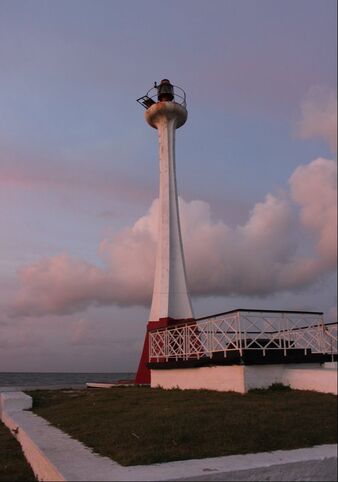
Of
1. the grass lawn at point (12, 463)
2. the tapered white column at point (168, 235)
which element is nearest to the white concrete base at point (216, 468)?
the grass lawn at point (12, 463)

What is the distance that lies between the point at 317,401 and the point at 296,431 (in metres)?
1.28

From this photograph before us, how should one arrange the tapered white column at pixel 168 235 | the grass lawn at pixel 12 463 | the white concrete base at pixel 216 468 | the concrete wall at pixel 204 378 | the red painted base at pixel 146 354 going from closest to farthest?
the white concrete base at pixel 216 468
the grass lawn at pixel 12 463
the concrete wall at pixel 204 378
the red painted base at pixel 146 354
the tapered white column at pixel 168 235

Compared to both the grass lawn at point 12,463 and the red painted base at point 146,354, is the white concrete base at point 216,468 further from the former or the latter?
the red painted base at point 146,354

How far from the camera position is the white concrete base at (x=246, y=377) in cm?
543

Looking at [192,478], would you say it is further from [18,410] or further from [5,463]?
[18,410]

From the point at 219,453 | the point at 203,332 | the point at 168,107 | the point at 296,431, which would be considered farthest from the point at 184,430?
the point at 168,107

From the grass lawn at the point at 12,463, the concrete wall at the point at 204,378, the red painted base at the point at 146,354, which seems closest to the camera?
the grass lawn at the point at 12,463

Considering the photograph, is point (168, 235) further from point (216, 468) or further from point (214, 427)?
point (216, 468)

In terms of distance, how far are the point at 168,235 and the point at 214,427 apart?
1336 centimetres

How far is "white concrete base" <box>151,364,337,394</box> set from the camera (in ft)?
17.8

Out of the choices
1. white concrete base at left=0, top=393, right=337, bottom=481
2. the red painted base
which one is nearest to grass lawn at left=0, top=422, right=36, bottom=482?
white concrete base at left=0, top=393, right=337, bottom=481

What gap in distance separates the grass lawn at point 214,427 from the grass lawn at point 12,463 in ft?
3.11

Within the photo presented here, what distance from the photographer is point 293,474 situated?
564 centimetres

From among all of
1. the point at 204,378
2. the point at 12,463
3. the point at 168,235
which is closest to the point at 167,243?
the point at 168,235
